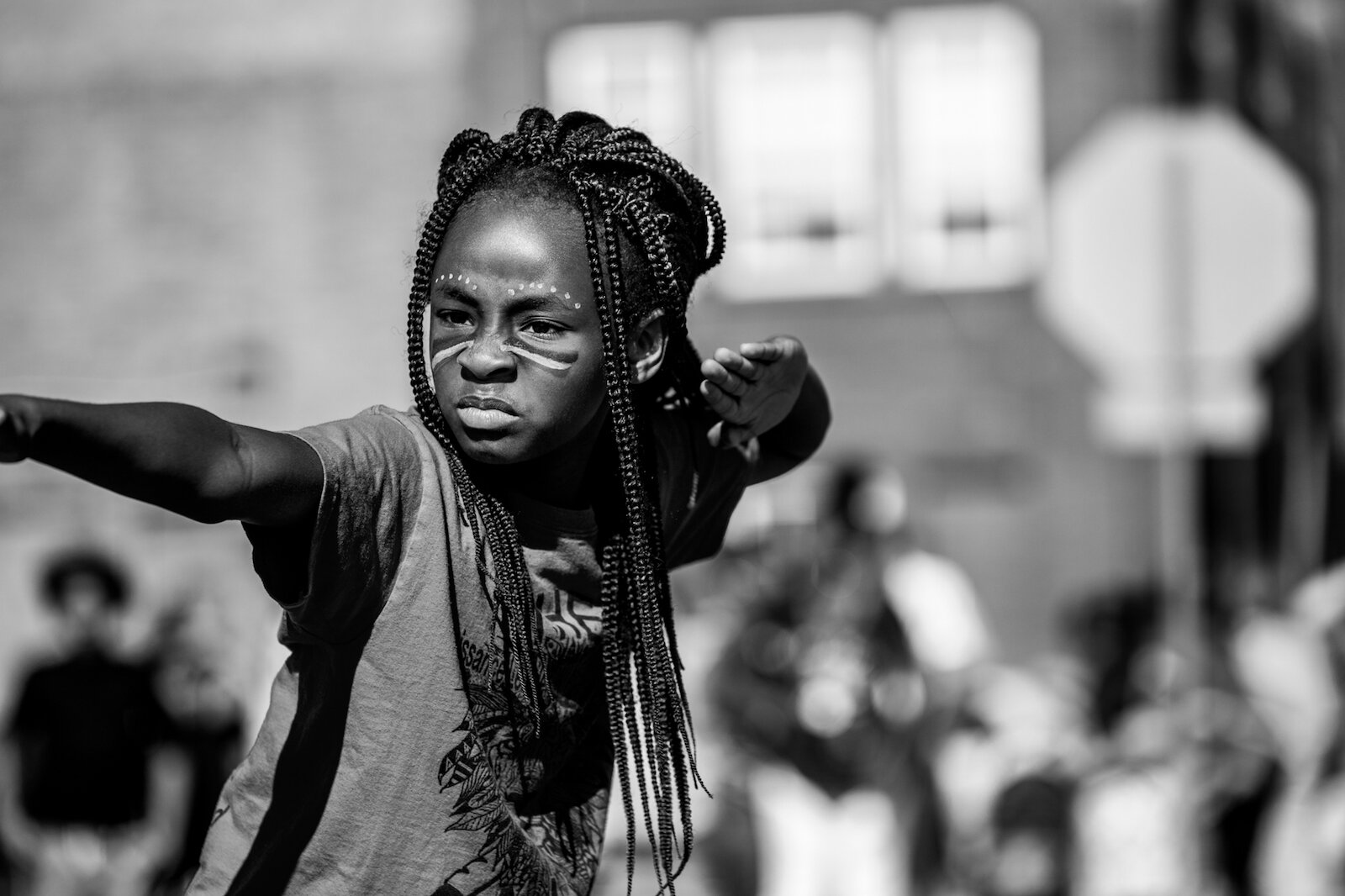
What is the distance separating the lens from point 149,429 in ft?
6.31

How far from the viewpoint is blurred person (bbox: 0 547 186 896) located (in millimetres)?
7395

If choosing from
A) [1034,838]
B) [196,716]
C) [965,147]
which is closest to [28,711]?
[196,716]

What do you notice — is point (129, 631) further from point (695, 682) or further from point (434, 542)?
point (434, 542)

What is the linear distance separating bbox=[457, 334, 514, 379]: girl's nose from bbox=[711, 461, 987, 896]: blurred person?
4.86 meters

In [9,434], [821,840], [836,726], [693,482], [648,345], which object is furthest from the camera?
[821,840]

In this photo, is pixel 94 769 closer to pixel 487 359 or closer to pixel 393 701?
pixel 393 701

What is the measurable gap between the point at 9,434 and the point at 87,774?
6.01 meters

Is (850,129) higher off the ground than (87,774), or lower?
higher

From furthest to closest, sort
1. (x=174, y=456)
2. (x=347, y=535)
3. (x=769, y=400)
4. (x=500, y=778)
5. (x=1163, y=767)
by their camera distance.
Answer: (x=1163, y=767), (x=769, y=400), (x=500, y=778), (x=347, y=535), (x=174, y=456)

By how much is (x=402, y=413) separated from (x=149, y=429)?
53 centimetres

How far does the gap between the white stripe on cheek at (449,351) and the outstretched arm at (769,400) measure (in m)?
0.30

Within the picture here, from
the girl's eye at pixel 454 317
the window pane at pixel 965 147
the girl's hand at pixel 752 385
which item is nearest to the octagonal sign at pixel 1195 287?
the girl's hand at pixel 752 385

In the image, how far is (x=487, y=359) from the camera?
2.35 meters

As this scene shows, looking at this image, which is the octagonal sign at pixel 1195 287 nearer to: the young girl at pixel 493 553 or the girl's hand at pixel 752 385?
the girl's hand at pixel 752 385
